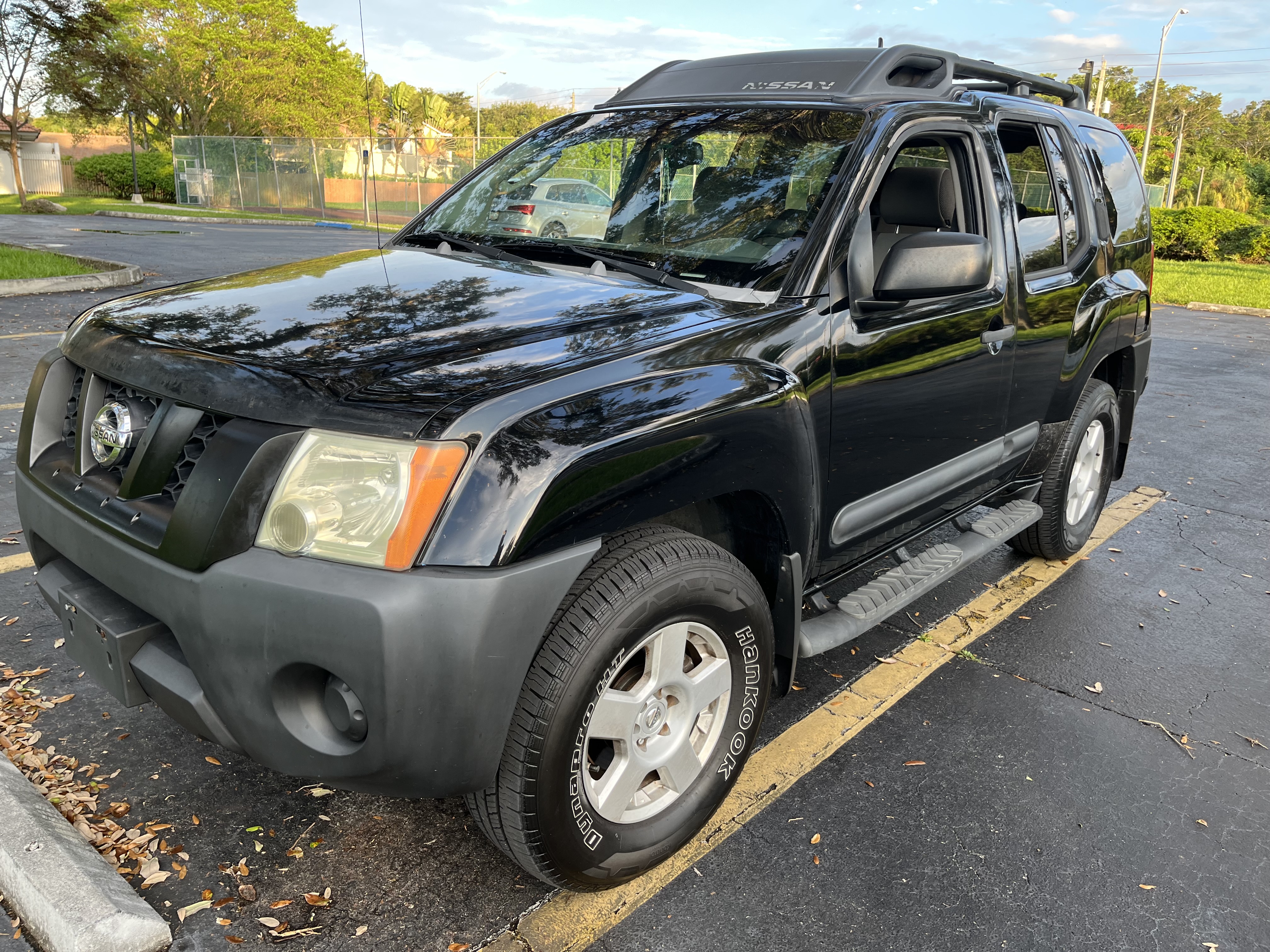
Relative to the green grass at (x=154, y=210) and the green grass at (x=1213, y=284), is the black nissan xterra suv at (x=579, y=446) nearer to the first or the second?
the green grass at (x=1213, y=284)

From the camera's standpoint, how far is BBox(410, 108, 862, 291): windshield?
9.58 feet

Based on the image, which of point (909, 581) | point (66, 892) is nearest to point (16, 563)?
point (66, 892)

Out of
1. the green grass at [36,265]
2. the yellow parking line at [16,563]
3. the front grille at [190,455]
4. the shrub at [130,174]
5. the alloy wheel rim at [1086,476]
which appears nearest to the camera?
the front grille at [190,455]

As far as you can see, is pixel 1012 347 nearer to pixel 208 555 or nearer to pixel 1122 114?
pixel 208 555

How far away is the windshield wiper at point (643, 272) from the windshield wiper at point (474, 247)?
7.1 inches

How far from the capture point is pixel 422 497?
1.87 metres

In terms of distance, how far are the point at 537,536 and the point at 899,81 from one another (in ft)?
7.98

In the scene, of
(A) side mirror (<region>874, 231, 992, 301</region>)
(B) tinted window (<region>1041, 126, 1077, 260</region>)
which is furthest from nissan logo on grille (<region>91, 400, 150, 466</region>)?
(B) tinted window (<region>1041, 126, 1077, 260</region>)

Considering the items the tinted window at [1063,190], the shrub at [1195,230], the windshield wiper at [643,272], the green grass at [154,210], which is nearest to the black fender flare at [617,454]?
the windshield wiper at [643,272]

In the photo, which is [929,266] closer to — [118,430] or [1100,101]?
[118,430]

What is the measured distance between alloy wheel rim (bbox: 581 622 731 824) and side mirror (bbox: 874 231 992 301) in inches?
43.7

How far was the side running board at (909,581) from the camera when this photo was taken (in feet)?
9.57

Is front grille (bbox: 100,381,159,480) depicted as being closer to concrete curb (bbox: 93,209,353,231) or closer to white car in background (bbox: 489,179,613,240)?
white car in background (bbox: 489,179,613,240)

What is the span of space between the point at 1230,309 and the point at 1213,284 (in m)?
3.77
